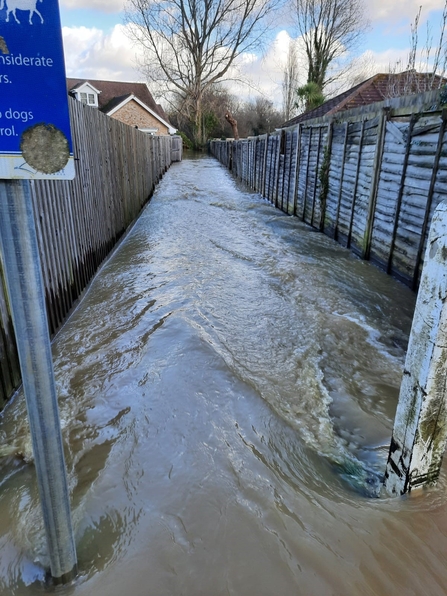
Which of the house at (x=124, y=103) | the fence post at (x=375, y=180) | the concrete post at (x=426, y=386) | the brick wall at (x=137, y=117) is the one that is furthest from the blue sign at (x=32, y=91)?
the brick wall at (x=137, y=117)

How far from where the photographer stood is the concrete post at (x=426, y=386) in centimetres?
191

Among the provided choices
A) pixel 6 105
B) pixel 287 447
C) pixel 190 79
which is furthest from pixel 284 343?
pixel 190 79

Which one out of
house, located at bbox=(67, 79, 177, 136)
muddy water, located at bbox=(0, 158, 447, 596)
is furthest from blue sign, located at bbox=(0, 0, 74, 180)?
house, located at bbox=(67, 79, 177, 136)

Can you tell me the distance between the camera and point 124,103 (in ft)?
132

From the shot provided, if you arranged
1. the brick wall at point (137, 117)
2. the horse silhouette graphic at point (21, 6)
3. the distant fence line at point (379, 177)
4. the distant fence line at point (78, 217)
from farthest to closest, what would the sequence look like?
the brick wall at point (137, 117)
the distant fence line at point (379, 177)
the distant fence line at point (78, 217)
the horse silhouette graphic at point (21, 6)

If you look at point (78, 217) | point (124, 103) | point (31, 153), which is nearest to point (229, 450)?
point (31, 153)

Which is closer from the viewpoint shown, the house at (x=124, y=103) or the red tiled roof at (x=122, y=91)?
the house at (x=124, y=103)

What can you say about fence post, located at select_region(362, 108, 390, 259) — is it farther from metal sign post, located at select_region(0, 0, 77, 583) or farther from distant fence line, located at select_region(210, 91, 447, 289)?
metal sign post, located at select_region(0, 0, 77, 583)

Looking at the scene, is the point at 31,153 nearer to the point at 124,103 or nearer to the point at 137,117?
the point at 124,103

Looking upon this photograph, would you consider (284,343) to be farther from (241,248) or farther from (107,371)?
(241,248)

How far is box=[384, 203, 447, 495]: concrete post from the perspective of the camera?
191 centimetres

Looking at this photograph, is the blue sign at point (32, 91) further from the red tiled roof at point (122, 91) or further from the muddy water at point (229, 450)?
the red tiled roof at point (122, 91)

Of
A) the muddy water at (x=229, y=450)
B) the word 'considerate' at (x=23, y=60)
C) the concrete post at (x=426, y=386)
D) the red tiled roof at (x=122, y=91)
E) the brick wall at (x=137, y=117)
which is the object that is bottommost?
the muddy water at (x=229, y=450)

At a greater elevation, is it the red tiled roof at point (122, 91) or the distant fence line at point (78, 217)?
the red tiled roof at point (122, 91)
